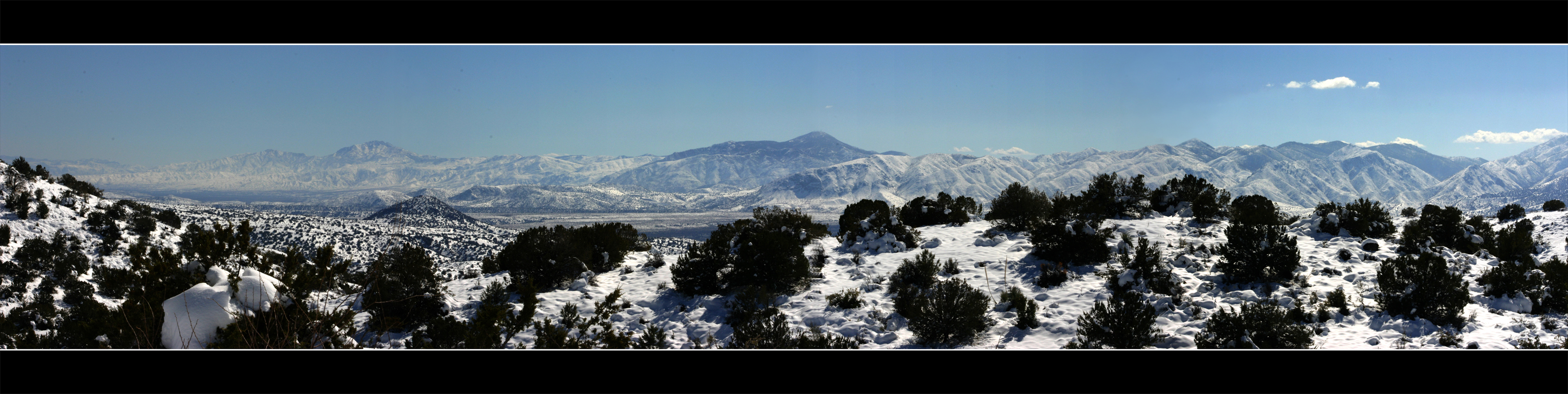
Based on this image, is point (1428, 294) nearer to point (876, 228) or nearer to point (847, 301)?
point (847, 301)

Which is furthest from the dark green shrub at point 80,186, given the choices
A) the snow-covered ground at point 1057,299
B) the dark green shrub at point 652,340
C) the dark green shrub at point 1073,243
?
the dark green shrub at point 1073,243

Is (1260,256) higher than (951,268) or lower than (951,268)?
higher

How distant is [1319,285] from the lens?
8.30 metres

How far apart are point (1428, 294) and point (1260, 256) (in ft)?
6.05

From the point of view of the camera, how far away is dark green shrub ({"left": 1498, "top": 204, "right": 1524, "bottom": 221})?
43.7ft

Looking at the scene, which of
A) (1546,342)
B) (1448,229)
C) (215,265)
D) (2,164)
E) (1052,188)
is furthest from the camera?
(1052,188)

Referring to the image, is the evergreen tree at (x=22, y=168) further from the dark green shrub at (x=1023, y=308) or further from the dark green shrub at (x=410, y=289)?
the dark green shrub at (x=1023, y=308)

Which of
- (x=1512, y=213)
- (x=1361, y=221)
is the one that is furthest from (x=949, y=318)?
(x=1512, y=213)

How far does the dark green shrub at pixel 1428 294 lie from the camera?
6.88 metres

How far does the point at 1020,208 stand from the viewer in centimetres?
1302

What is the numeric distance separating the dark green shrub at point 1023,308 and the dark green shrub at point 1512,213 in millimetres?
15028
